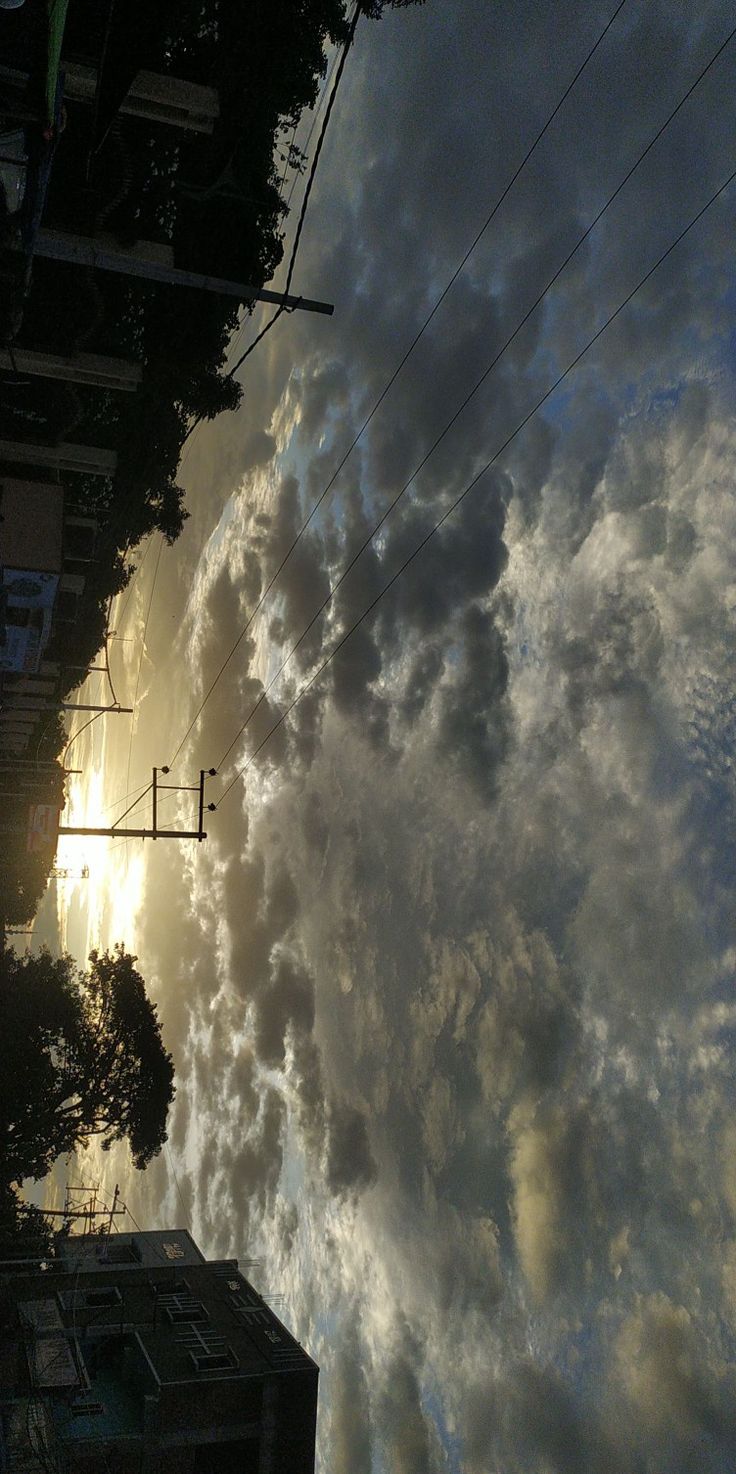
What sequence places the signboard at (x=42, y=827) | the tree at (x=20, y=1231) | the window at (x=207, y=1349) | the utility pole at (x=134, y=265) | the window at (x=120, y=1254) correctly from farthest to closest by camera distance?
1. the tree at (x=20, y=1231)
2. the window at (x=120, y=1254)
3. the window at (x=207, y=1349)
4. the signboard at (x=42, y=827)
5. the utility pole at (x=134, y=265)

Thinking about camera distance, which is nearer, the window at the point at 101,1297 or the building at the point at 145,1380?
the building at the point at 145,1380

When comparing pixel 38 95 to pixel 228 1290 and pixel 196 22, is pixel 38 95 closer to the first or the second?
pixel 196 22

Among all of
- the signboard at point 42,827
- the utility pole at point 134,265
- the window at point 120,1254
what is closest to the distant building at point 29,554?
the signboard at point 42,827

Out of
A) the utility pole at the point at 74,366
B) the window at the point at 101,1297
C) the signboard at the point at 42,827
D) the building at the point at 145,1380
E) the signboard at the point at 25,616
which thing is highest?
the utility pole at the point at 74,366

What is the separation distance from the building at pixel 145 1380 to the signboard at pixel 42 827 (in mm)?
17851

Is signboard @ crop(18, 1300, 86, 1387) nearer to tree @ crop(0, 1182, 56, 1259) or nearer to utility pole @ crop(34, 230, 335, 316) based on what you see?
tree @ crop(0, 1182, 56, 1259)

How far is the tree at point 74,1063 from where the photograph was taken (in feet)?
124

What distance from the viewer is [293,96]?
2170 cm

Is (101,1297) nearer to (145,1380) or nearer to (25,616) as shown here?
(145,1380)

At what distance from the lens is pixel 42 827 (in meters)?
25.4

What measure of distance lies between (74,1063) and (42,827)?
20.6 m

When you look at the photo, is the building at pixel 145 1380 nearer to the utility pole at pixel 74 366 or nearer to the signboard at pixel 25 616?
the signboard at pixel 25 616

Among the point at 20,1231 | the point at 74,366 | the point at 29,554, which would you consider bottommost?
the point at 20,1231

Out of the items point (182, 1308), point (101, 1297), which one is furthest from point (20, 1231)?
point (182, 1308)
